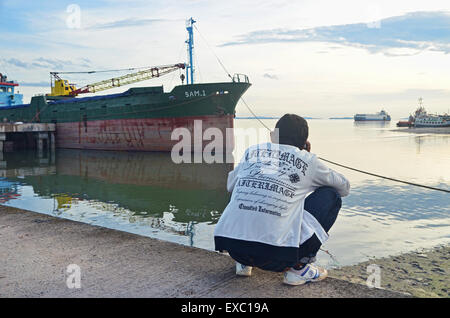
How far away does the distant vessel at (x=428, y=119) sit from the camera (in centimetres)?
8094

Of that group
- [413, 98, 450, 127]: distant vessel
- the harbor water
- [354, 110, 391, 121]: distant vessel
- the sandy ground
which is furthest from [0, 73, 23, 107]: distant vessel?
[354, 110, 391, 121]: distant vessel

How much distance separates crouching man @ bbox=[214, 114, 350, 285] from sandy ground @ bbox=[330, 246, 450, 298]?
2352mm

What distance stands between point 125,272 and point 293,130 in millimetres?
2018

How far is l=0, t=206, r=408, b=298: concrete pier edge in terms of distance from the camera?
300 centimetres

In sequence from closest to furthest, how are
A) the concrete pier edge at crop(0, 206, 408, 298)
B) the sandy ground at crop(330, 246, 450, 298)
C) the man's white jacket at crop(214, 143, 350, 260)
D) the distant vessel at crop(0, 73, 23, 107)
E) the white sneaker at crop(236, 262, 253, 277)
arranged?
1. the man's white jacket at crop(214, 143, 350, 260)
2. the concrete pier edge at crop(0, 206, 408, 298)
3. the white sneaker at crop(236, 262, 253, 277)
4. the sandy ground at crop(330, 246, 450, 298)
5. the distant vessel at crop(0, 73, 23, 107)

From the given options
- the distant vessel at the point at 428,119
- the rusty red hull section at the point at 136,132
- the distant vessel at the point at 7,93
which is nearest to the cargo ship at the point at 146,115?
the rusty red hull section at the point at 136,132

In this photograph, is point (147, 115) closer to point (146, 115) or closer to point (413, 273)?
point (146, 115)

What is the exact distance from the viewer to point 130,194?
12766mm

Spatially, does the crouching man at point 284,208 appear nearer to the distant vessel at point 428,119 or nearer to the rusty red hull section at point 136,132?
the rusty red hull section at point 136,132

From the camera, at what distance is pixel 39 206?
35.4 feet

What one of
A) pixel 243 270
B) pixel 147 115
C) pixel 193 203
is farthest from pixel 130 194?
pixel 147 115

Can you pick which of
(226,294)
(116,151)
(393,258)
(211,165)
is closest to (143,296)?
(226,294)

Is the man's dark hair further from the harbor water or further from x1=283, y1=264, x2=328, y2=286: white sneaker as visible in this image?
the harbor water
